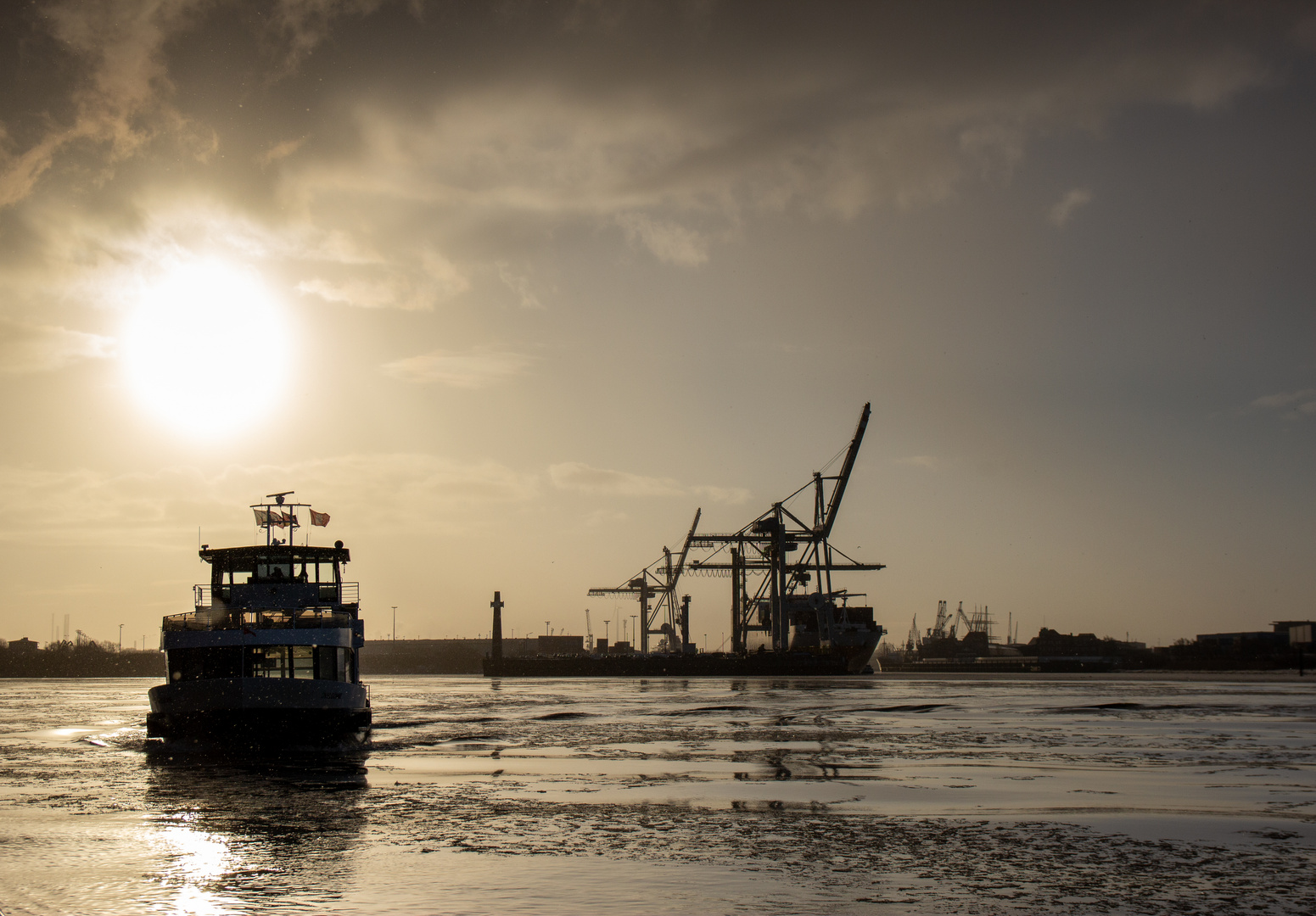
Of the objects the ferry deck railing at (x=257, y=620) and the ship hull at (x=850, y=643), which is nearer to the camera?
the ferry deck railing at (x=257, y=620)

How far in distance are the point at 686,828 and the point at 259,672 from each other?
20.7 metres

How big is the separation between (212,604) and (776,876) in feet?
93.5

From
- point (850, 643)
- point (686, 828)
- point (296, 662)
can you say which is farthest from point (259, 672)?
point (850, 643)

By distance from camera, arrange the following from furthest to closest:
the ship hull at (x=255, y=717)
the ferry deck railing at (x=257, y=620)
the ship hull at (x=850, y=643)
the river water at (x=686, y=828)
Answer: the ship hull at (x=850, y=643)
the ferry deck railing at (x=257, y=620)
the ship hull at (x=255, y=717)
the river water at (x=686, y=828)

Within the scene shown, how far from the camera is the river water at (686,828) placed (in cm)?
1141

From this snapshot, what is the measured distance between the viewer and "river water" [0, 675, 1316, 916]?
11.4 meters

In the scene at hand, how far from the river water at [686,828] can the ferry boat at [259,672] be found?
2.48 meters

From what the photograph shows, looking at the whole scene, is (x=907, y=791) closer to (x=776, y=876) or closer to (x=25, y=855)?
(x=776, y=876)

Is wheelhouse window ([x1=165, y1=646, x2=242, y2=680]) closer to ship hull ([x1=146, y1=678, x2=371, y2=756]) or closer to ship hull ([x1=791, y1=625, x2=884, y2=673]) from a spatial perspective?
ship hull ([x1=146, y1=678, x2=371, y2=756])

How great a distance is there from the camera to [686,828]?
52.3ft

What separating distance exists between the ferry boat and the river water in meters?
2.48

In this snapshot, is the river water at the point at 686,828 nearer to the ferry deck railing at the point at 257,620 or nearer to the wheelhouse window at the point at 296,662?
the wheelhouse window at the point at 296,662

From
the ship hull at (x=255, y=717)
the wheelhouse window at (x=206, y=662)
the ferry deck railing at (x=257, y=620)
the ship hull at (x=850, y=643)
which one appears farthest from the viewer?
the ship hull at (x=850, y=643)

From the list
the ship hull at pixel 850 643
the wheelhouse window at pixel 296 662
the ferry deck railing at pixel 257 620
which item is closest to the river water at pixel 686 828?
the wheelhouse window at pixel 296 662
